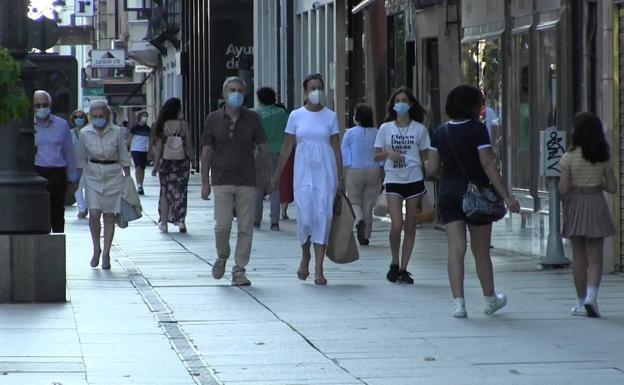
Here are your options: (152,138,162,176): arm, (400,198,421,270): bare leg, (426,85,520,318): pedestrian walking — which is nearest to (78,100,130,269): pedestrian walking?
(400,198,421,270): bare leg

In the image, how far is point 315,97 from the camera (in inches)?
604

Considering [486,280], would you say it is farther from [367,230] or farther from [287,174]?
[287,174]

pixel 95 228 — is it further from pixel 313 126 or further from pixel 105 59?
pixel 105 59

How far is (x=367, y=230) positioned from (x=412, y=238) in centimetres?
508

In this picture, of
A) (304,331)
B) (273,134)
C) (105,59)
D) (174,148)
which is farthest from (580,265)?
(105,59)

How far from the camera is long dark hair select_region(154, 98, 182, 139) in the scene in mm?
23156

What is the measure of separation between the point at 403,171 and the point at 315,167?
0.84 metres

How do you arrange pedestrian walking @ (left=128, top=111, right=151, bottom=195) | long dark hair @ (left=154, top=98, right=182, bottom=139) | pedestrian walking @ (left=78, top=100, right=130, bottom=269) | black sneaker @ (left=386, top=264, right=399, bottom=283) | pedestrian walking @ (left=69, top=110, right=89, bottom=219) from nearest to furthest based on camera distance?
black sneaker @ (left=386, top=264, right=399, bottom=283) → pedestrian walking @ (left=78, top=100, right=130, bottom=269) → long dark hair @ (left=154, top=98, right=182, bottom=139) → pedestrian walking @ (left=69, top=110, right=89, bottom=219) → pedestrian walking @ (left=128, top=111, right=151, bottom=195)

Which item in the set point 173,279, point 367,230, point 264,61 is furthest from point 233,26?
point 173,279

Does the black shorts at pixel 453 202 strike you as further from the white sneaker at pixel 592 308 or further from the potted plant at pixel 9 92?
the potted plant at pixel 9 92

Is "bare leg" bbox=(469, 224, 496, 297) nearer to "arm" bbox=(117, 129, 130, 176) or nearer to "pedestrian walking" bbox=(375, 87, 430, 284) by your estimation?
"pedestrian walking" bbox=(375, 87, 430, 284)

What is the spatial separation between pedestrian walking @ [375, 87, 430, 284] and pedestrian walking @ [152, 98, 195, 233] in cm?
765

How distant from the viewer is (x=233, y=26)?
52688 millimetres

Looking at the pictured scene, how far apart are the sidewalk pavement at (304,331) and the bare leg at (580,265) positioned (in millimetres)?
236
